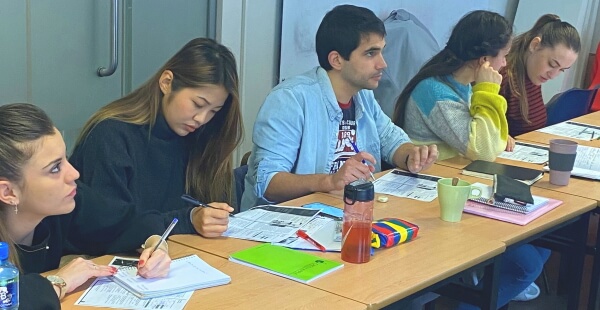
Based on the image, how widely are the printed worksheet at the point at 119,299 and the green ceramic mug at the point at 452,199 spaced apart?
85 cm

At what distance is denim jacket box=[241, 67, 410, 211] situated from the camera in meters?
2.49

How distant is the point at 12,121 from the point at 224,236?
59 centimetres

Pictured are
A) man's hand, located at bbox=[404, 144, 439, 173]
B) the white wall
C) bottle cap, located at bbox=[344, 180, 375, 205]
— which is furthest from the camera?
the white wall

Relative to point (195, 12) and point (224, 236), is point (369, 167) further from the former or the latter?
point (195, 12)

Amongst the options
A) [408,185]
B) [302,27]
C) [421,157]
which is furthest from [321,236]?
[302,27]

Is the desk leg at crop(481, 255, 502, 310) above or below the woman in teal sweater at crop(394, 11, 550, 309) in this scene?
A: below

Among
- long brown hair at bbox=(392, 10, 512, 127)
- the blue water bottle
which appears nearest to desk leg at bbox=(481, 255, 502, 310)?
long brown hair at bbox=(392, 10, 512, 127)

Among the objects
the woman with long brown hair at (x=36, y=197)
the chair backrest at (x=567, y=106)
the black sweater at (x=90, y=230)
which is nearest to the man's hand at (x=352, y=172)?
the black sweater at (x=90, y=230)

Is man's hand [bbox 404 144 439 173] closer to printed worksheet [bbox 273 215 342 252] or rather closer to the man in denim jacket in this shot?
the man in denim jacket

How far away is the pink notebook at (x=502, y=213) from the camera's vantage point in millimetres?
2213

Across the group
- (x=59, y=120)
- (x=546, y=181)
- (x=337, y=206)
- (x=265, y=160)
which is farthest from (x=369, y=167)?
(x=59, y=120)

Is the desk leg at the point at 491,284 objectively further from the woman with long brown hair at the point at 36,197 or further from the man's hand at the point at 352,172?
the woman with long brown hair at the point at 36,197

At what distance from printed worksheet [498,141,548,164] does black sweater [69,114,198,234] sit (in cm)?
136

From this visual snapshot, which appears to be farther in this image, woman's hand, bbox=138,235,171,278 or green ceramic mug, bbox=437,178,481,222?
green ceramic mug, bbox=437,178,481,222
